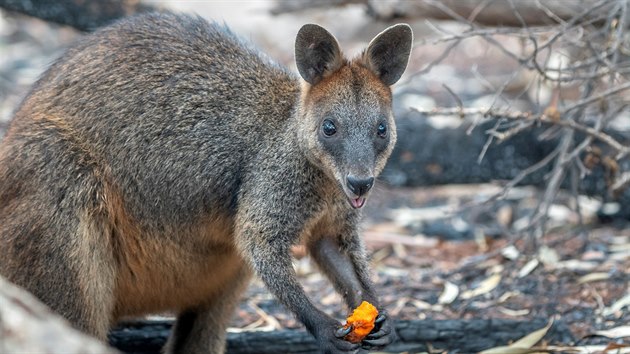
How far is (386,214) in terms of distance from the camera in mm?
9547

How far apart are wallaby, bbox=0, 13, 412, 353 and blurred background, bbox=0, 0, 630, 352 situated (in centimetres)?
79

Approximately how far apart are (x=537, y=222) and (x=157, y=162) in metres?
3.01

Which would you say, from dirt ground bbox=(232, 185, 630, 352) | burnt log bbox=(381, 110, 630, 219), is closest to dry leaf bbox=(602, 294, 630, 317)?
dirt ground bbox=(232, 185, 630, 352)

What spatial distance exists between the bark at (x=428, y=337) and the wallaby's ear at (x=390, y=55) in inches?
63.3

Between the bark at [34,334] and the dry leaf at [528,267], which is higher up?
the bark at [34,334]

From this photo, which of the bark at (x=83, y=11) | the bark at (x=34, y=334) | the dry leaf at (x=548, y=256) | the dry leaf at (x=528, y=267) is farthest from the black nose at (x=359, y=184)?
→ the bark at (x=83, y=11)

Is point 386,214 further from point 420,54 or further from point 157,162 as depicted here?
point 420,54

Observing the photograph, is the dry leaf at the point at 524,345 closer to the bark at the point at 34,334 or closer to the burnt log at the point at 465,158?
the burnt log at the point at 465,158

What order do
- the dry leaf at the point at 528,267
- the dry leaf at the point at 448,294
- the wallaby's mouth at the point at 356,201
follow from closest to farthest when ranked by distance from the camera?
1. the wallaby's mouth at the point at 356,201
2. the dry leaf at the point at 448,294
3. the dry leaf at the point at 528,267

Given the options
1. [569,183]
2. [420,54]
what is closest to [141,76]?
[569,183]

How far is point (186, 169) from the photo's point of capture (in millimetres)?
5375

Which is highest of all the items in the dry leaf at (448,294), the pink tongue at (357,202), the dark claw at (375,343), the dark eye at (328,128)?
the dark eye at (328,128)

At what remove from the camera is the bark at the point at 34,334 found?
9.66ft

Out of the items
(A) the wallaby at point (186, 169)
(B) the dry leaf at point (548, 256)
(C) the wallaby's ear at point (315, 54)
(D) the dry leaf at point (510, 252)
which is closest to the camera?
(A) the wallaby at point (186, 169)
